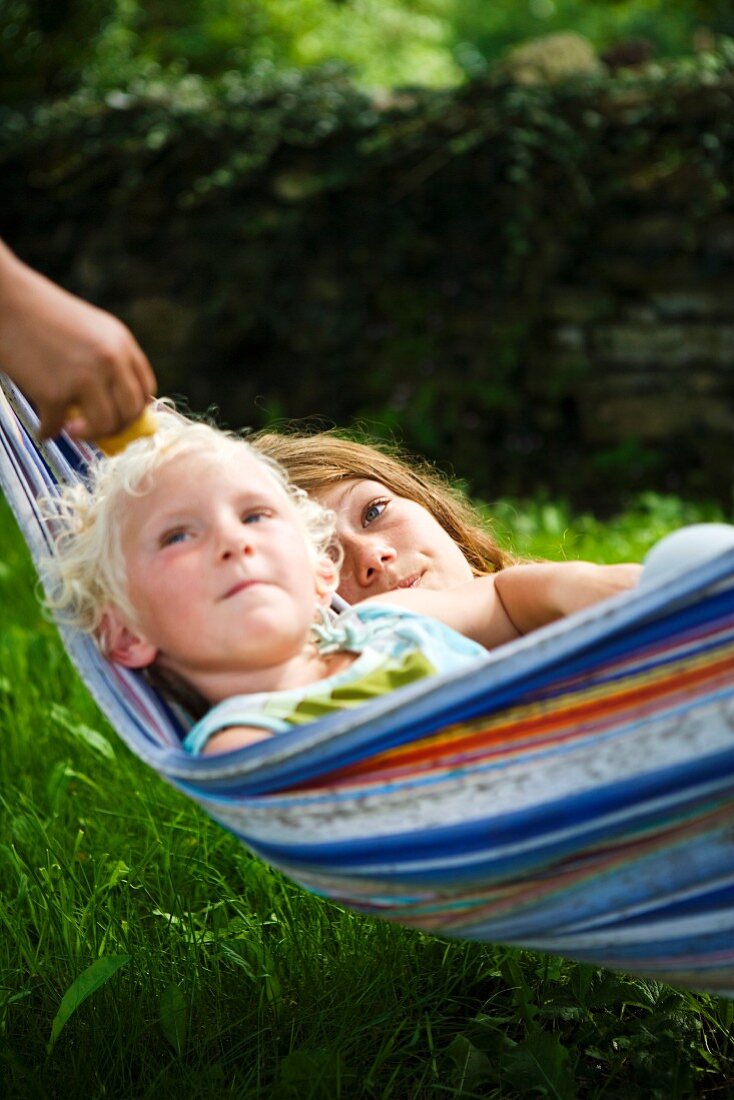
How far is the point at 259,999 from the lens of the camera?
65.9 inches

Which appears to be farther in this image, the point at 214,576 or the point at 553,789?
the point at 214,576

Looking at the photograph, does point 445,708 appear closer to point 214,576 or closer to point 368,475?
point 214,576

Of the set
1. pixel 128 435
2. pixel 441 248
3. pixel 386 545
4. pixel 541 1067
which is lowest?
pixel 441 248

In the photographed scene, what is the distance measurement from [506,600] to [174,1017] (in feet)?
2.31

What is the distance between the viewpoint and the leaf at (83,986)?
1.57 meters

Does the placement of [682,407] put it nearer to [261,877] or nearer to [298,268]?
[298,268]

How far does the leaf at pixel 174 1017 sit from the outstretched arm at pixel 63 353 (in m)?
0.83

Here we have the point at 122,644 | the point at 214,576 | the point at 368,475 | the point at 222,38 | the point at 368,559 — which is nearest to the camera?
the point at 214,576

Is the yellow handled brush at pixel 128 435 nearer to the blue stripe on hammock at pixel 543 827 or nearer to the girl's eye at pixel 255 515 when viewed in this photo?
the girl's eye at pixel 255 515

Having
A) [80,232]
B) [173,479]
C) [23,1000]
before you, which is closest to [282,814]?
[173,479]

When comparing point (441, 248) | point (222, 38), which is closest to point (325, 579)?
point (441, 248)

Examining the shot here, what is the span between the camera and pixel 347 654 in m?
1.53

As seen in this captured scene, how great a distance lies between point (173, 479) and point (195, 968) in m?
0.72

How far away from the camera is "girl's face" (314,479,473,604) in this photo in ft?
5.99
